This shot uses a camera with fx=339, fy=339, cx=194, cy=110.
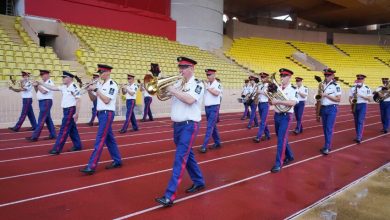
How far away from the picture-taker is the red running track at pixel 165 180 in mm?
4238

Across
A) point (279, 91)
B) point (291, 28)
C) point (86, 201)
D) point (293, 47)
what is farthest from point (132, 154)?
point (291, 28)

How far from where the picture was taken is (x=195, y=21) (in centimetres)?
2433

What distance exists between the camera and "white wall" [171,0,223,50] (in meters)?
24.1

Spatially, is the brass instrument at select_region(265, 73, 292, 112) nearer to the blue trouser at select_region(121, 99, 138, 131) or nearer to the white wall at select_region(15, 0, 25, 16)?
the blue trouser at select_region(121, 99, 138, 131)

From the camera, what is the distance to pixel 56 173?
5824mm

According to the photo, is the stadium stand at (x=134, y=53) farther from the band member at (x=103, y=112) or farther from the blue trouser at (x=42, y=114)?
the band member at (x=103, y=112)

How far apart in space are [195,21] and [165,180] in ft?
66.5

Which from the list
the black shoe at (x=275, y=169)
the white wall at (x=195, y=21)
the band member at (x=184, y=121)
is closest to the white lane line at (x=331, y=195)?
the black shoe at (x=275, y=169)

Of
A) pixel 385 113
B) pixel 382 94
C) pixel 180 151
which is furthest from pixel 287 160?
pixel 385 113

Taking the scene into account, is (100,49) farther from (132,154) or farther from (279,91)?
(279,91)

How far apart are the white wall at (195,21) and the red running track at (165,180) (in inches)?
646

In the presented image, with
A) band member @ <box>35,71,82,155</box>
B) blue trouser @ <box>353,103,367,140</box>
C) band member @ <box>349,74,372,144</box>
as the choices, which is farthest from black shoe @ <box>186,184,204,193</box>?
blue trouser @ <box>353,103,367,140</box>

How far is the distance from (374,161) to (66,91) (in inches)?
265

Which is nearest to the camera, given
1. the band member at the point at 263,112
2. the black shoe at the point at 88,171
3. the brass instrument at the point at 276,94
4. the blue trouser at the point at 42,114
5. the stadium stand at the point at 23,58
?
the black shoe at the point at 88,171
